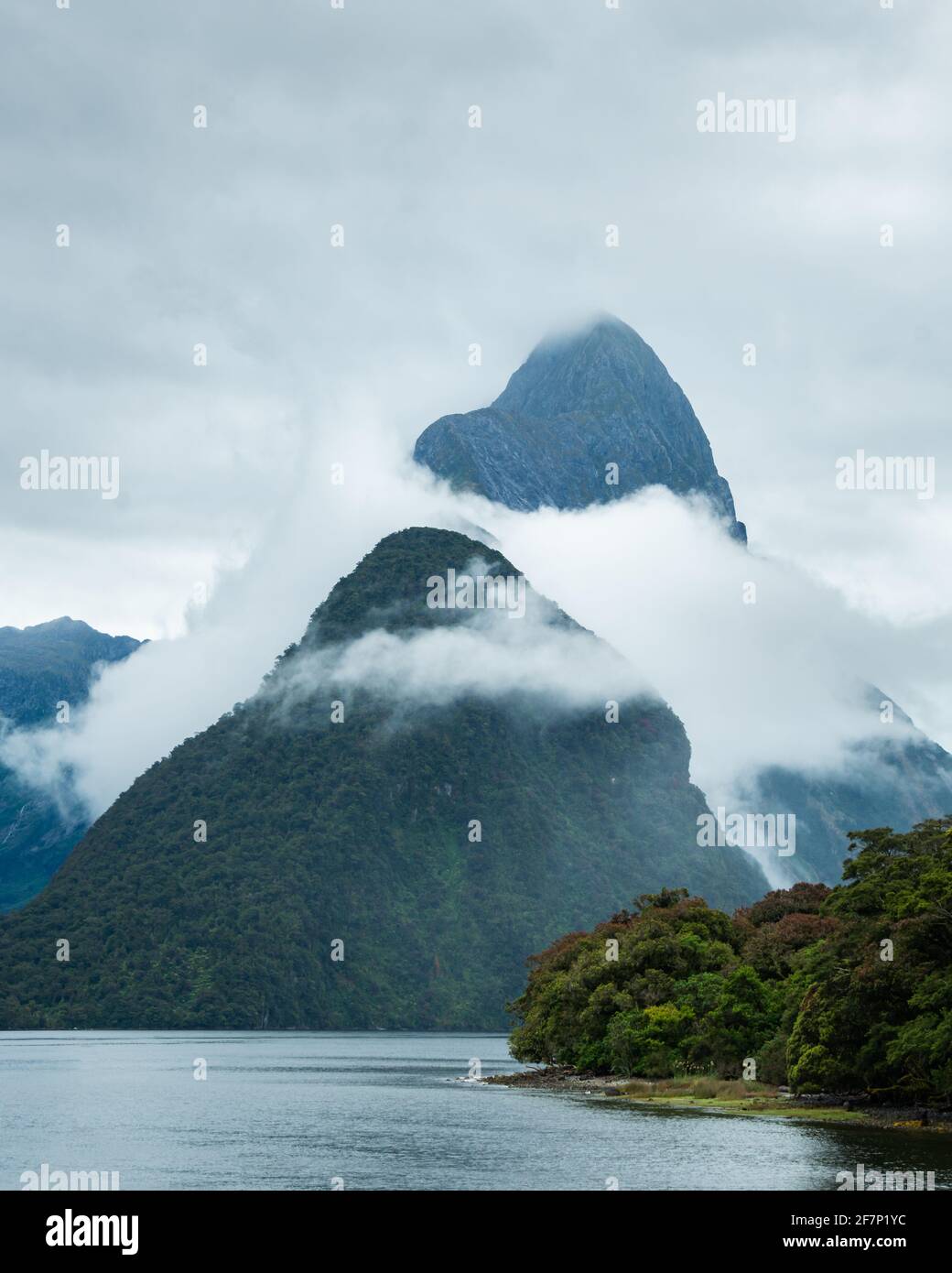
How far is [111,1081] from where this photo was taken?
11119 centimetres

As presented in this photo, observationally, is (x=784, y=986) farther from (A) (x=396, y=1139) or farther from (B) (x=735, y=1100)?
(A) (x=396, y=1139)

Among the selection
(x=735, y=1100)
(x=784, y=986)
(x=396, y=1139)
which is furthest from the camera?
(x=784, y=986)

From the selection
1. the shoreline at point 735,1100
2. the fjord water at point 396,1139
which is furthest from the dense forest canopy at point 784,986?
the fjord water at point 396,1139

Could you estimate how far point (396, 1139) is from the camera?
70375mm

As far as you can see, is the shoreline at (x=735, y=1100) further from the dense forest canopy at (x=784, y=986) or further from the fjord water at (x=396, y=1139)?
the fjord water at (x=396, y=1139)

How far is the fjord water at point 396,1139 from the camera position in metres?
54.2

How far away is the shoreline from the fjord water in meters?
2.07

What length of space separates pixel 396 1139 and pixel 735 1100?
932 inches

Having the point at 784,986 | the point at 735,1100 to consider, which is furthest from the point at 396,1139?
the point at 784,986

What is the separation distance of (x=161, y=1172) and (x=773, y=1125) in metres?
29.8

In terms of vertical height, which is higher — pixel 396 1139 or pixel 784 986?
pixel 784 986

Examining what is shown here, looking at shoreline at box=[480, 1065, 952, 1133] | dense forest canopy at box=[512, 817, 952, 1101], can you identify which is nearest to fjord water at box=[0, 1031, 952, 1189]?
shoreline at box=[480, 1065, 952, 1133]

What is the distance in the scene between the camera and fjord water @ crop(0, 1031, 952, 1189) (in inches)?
2136
